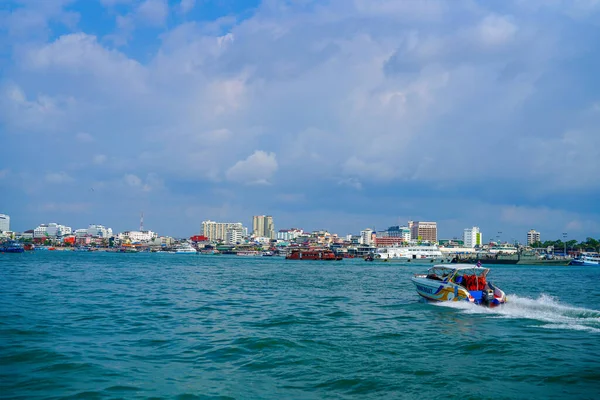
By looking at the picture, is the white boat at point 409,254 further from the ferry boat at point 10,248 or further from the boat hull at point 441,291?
the boat hull at point 441,291

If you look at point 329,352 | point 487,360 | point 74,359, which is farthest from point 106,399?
point 487,360

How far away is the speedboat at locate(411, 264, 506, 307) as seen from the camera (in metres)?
23.0

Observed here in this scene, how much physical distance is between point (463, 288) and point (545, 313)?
12.9 ft

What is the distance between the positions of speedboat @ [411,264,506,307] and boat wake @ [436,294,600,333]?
1.21ft

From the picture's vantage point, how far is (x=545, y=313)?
21.2m

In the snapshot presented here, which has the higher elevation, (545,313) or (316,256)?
(545,313)

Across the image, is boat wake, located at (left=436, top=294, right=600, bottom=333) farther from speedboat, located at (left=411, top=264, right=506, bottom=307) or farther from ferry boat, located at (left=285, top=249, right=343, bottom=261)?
ferry boat, located at (left=285, top=249, right=343, bottom=261)

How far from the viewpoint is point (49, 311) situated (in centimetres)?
1966

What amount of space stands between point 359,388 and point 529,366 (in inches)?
199

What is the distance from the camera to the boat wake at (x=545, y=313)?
59.8ft

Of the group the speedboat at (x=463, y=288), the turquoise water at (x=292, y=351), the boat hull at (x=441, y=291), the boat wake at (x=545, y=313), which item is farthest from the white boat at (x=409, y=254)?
the turquoise water at (x=292, y=351)

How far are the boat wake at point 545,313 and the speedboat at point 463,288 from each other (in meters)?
0.37

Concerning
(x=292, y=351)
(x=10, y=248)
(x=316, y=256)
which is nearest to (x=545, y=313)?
(x=292, y=351)

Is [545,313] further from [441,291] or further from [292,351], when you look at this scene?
[292,351]
